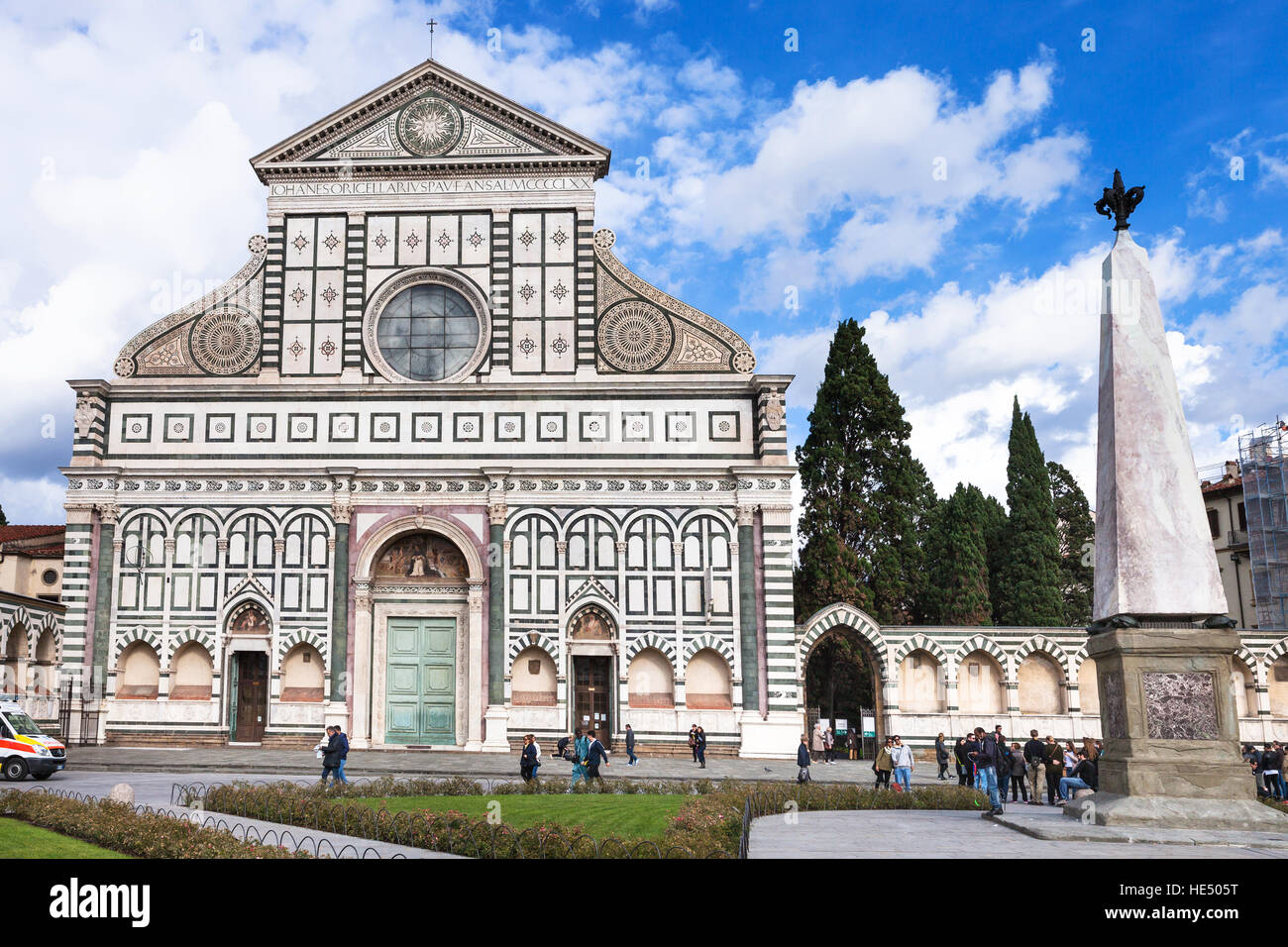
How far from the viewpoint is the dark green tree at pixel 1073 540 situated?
4909 cm

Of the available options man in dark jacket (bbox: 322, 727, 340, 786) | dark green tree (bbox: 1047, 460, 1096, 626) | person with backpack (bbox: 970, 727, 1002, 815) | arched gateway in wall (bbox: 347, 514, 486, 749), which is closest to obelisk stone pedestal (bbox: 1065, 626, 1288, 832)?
person with backpack (bbox: 970, 727, 1002, 815)

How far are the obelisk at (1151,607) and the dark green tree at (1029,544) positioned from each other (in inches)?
1261

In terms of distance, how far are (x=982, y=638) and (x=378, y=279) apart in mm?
22900

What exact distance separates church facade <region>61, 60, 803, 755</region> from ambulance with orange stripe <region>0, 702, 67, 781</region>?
377 inches

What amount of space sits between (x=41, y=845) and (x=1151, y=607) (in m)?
14.5

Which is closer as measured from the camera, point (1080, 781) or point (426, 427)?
point (1080, 781)

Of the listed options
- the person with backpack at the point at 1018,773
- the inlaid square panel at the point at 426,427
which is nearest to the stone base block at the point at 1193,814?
the person with backpack at the point at 1018,773

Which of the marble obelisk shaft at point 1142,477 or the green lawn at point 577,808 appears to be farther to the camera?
the green lawn at point 577,808

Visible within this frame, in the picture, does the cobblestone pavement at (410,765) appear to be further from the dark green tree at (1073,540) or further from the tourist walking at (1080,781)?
the dark green tree at (1073,540)

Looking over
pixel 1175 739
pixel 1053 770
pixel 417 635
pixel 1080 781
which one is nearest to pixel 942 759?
pixel 1053 770

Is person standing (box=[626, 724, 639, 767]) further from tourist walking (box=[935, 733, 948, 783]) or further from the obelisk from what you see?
the obelisk

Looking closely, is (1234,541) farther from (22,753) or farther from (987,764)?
(22,753)

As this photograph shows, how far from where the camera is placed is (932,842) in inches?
549
